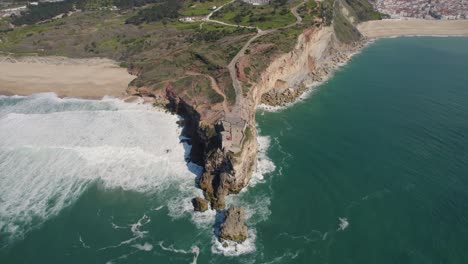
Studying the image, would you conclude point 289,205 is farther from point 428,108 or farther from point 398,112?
point 428,108

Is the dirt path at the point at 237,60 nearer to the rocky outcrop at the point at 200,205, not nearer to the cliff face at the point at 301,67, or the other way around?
the cliff face at the point at 301,67

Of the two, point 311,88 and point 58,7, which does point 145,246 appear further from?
point 58,7

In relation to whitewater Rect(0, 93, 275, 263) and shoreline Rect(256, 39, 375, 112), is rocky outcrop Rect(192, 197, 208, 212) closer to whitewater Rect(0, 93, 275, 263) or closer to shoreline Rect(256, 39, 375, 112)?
whitewater Rect(0, 93, 275, 263)

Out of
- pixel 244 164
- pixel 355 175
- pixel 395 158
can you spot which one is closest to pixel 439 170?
pixel 395 158

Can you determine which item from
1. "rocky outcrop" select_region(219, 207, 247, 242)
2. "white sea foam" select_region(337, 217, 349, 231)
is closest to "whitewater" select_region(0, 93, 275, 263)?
"rocky outcrop" select_region(219, 207, 247, 242)

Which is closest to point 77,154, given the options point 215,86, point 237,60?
point 215,86
